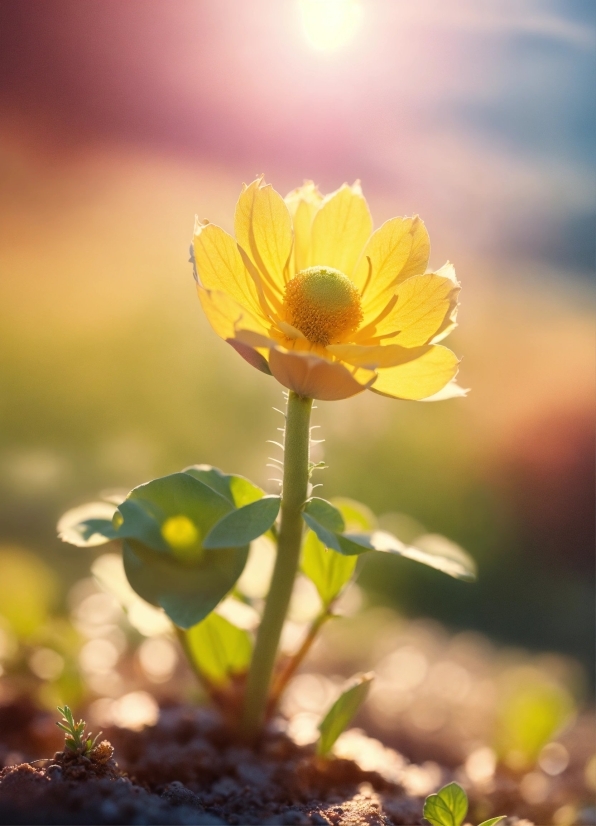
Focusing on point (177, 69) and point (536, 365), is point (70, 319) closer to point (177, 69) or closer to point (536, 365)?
point (177, 69)

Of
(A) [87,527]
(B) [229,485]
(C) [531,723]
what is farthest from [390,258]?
(C) [531,723]

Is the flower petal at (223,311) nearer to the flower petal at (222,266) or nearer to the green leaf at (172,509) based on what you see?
the flower petal at (222,266)

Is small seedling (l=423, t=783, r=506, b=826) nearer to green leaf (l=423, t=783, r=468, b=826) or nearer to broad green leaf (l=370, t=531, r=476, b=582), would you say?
green leaf (l=423, t=783, r=468, b=826)

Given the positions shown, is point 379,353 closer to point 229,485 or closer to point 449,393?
point 449,393

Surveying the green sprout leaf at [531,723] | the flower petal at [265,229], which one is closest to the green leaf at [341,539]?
the flower petal at [265,229]

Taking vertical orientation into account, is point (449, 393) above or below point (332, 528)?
above

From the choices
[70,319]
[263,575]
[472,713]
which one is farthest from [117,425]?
[472,713]

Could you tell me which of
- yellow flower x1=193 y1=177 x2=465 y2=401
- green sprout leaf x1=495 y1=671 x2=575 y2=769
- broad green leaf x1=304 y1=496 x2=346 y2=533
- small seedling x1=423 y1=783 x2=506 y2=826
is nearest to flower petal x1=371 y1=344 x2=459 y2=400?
yellow flower x1=193 y1=177 x2=465 y2=401
